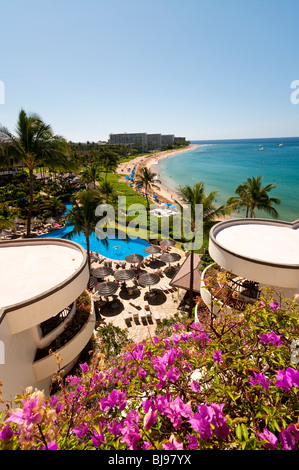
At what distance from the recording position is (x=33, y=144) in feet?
53.8

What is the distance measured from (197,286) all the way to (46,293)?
41.3 ft

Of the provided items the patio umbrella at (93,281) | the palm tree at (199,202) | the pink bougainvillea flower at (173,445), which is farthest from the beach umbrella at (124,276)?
the pink bougainvillea flower at (173,445)

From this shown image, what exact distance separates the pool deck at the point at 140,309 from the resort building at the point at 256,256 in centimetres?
614

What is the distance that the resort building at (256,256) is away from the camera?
29.0 feet

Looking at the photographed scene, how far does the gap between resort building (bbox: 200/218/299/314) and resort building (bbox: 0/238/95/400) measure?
18.1 feet

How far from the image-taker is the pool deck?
52.7 ft

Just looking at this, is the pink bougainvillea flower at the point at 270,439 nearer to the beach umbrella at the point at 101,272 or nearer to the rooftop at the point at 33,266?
the rooftop at the point at 33,266

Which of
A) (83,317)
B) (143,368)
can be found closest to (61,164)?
(83,317)

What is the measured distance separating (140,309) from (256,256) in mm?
10997

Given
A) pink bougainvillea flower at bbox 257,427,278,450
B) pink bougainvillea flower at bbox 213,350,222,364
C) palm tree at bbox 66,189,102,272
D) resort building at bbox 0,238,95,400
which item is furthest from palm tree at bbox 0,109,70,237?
pink bougainvillea flower at bbox 257,427,278,450

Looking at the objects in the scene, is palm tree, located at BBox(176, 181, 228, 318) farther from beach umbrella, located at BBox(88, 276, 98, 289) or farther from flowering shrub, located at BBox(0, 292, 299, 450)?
flowering shrub, located at BBox(0, 292, 299, 450)

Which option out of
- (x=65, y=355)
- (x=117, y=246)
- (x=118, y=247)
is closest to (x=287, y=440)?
(x=65, y=355)
